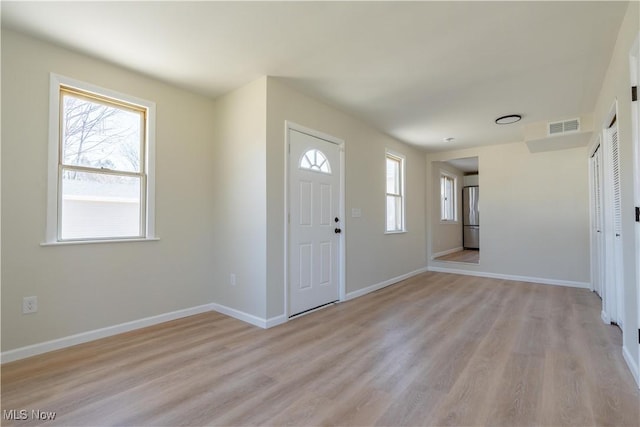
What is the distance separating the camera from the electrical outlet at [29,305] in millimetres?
2381

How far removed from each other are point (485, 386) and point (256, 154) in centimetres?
278

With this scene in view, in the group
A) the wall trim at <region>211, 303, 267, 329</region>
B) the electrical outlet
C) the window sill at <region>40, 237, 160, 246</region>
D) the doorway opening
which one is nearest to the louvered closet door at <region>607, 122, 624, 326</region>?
the wall trim at <region>211, 303, 267, 329</region>

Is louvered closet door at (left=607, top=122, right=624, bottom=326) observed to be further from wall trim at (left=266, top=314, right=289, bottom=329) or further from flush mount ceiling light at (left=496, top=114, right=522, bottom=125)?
wall trim at (left=266, top=314, right=289, bottom=329)

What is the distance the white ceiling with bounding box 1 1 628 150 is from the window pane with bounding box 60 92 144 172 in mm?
458

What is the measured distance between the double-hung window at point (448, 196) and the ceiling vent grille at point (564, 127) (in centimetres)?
344

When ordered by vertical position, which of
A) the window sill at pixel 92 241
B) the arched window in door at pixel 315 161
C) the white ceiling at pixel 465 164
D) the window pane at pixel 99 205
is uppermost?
the white ceiling at pixel 465 164

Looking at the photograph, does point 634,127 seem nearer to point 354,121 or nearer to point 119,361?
point 354,121

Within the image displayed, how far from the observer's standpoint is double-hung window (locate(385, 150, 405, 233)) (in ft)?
17.4

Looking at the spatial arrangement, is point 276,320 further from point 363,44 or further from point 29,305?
point 363,44

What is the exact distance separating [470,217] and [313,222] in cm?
699

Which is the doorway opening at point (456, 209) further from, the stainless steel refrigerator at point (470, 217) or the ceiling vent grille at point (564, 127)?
the ceiling vent grille at point (564, 127)

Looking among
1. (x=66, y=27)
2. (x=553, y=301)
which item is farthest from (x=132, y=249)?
(x=553, y=301)

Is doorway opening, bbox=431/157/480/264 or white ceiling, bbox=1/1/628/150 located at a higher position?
white ceiling, bbox=1/1/628/150

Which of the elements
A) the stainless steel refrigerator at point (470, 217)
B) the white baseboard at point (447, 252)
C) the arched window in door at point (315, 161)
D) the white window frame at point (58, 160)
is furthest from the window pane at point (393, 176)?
the stainless steel refrigerator at point (470, 217)
